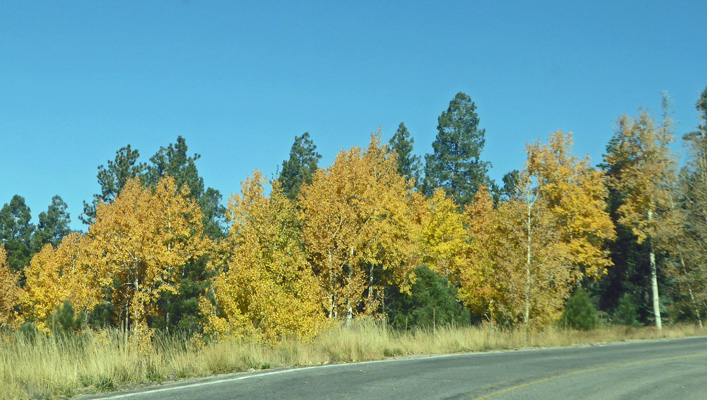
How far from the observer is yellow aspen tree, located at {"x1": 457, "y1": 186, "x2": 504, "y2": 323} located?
31172mm

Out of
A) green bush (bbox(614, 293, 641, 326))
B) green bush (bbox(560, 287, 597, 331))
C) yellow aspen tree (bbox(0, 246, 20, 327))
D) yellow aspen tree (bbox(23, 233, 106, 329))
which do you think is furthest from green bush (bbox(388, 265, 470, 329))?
yellow aspen tree (bbox(0, 246, 20, 327))

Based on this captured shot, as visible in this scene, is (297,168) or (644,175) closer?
(644,175)

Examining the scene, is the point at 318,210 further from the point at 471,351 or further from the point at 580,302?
the point at 471,351

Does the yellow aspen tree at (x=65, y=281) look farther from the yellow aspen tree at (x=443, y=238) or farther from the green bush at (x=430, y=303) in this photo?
the yellow aspen tree at (x=443, y=238)

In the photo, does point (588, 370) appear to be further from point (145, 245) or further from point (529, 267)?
point (145, 245)

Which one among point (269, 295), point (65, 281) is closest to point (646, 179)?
point (269, 295)

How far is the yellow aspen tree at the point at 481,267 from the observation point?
3117 centimetres

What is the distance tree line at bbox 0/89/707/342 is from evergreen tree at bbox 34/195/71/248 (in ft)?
39.3

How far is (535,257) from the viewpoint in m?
29.4

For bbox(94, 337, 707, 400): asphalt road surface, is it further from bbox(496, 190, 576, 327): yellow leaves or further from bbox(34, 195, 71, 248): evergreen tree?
bbox(34, 195, 71, 248): evergreen tree

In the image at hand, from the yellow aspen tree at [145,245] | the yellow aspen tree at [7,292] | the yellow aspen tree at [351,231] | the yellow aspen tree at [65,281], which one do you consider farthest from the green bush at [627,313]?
the yellow aspen tree at [7,292]

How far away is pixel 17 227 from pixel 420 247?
58946 millimetres

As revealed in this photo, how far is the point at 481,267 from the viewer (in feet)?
111

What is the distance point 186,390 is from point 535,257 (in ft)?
77.3
